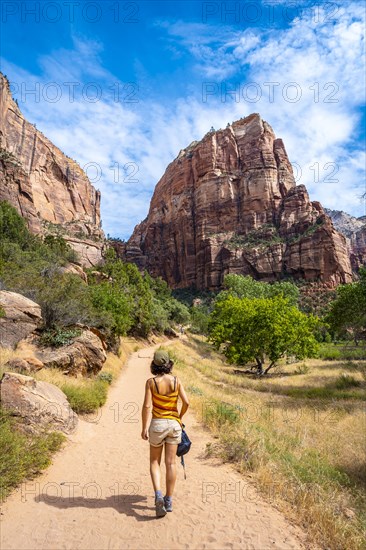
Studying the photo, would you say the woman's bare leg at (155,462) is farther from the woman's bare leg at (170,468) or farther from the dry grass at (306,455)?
the dry grass at (306,455)

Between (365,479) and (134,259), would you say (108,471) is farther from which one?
(134,259)

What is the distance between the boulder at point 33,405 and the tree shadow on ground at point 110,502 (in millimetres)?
2020

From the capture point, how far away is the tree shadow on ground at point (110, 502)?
4583mm

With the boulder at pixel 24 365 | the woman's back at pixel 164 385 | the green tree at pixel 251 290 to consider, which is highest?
the green tree at pixel 251 290

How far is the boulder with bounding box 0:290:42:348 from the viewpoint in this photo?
12238 mm

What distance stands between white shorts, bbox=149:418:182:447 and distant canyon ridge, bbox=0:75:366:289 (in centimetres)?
6723

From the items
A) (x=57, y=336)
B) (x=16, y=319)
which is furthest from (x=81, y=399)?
(x=16, y=319)

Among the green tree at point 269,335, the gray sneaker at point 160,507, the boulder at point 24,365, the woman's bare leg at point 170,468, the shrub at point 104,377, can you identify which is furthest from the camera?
the green tree at point 269,335

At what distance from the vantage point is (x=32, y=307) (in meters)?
13.6

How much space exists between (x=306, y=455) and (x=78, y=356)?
9.16 metres

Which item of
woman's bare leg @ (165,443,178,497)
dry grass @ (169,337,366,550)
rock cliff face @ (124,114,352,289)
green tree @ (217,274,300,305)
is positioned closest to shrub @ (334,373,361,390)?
dry grass @ (169,337,366,550)

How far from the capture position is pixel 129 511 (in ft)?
14.9

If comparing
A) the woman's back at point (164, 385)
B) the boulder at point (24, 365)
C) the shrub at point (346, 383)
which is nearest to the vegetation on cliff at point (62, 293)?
the boulder at point (24, 365)

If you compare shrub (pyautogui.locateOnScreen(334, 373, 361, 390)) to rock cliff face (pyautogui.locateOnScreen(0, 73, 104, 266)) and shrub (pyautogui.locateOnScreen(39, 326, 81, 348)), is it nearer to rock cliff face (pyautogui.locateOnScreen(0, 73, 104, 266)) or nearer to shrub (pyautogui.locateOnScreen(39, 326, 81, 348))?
shrub (pyautogui.locateOnScreen(39, 326, 81, 348))
